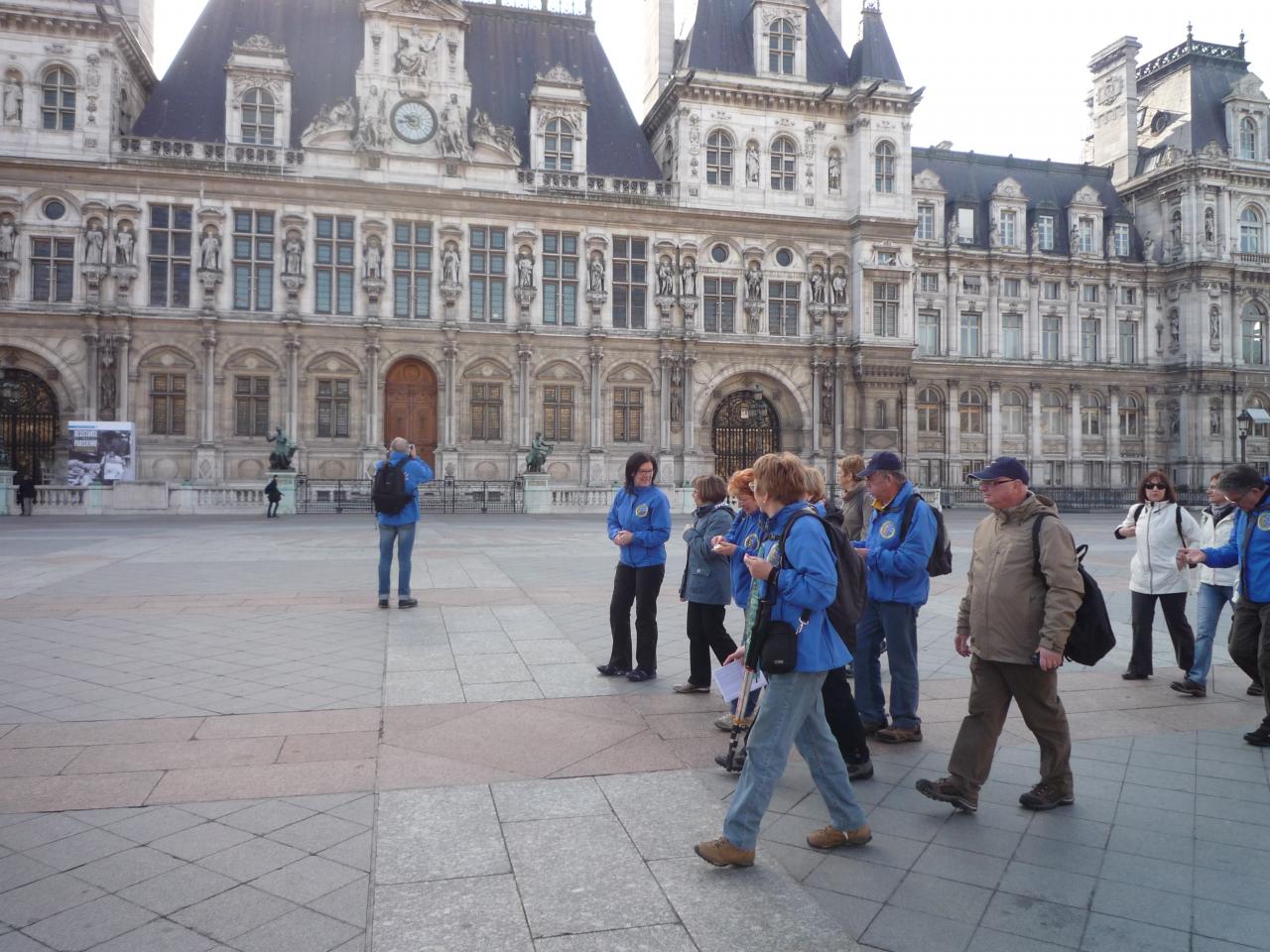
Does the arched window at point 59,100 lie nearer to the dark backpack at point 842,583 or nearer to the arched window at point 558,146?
the arched window at point 558,146

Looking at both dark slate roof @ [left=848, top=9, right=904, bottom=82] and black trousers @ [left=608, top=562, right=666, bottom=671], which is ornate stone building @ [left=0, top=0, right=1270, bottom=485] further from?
black trousers @ [left=608, top=562, right=666, bottom=671]

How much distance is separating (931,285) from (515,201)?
72.3ft

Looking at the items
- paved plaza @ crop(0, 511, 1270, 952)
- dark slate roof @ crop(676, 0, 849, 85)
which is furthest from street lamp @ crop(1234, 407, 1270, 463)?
paved plaza @ crop(0, 511, 1270, 952)

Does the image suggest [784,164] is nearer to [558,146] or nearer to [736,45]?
[736,45]

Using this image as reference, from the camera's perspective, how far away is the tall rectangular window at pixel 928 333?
146 feet

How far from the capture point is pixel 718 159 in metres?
37.3

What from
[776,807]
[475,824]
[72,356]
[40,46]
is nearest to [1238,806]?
[776,807]

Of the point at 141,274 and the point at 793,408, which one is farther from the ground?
the point at 141,274

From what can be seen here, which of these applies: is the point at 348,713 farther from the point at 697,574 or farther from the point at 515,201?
the point at 515,201

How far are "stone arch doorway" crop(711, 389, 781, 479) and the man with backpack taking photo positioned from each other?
90.8 ft

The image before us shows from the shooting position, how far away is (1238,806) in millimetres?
4934

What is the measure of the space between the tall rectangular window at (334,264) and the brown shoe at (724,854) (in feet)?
108

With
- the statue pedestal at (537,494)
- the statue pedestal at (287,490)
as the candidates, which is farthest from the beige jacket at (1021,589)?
the statue pedestal at (287,490)

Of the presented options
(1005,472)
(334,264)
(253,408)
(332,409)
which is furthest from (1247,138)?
(1005,472)
